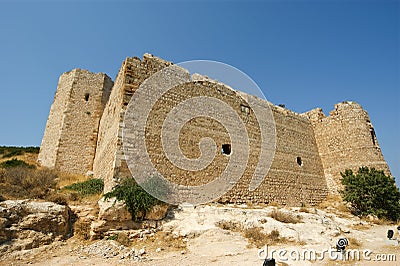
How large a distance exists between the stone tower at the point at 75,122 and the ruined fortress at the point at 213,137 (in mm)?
45

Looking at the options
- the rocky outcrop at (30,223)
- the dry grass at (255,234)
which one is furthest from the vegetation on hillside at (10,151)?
the dry grass at (255,234)

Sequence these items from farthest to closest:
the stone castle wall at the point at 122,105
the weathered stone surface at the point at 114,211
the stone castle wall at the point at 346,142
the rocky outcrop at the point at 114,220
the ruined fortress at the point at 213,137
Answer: the stone castle wall at the point at 346,142
the ruined fortress at the point at 213,137
the stone castle wall at the point at 122,105
the weathered stone surface at the point at 114,211
the rocky outcrop at the point at 114,220

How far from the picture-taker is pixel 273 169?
12.8 meters

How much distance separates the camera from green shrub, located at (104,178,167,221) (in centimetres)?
682

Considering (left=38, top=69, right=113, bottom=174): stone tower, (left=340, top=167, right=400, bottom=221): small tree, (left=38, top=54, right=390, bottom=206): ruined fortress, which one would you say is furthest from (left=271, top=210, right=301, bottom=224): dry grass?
(left=38, top=69, right=113, bottom=174): stone tower

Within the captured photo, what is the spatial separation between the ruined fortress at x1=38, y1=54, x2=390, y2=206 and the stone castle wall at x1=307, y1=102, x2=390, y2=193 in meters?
0.05

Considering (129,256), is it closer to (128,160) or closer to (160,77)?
(128,160)

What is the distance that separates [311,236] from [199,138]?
5.17 meters

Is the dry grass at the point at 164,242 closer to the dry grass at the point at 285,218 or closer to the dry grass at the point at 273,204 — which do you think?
the dry grass at the point at 285,218

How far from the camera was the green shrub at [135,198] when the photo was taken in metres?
6.82

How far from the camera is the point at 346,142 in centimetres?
1523

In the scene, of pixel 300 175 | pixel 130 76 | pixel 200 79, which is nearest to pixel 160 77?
pixel 130 76

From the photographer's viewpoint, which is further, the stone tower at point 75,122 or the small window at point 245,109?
the stone tower at point 75,122

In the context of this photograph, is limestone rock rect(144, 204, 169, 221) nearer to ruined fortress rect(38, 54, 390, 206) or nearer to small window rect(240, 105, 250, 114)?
ruined fortress rect(38, 54, 390, 206)
